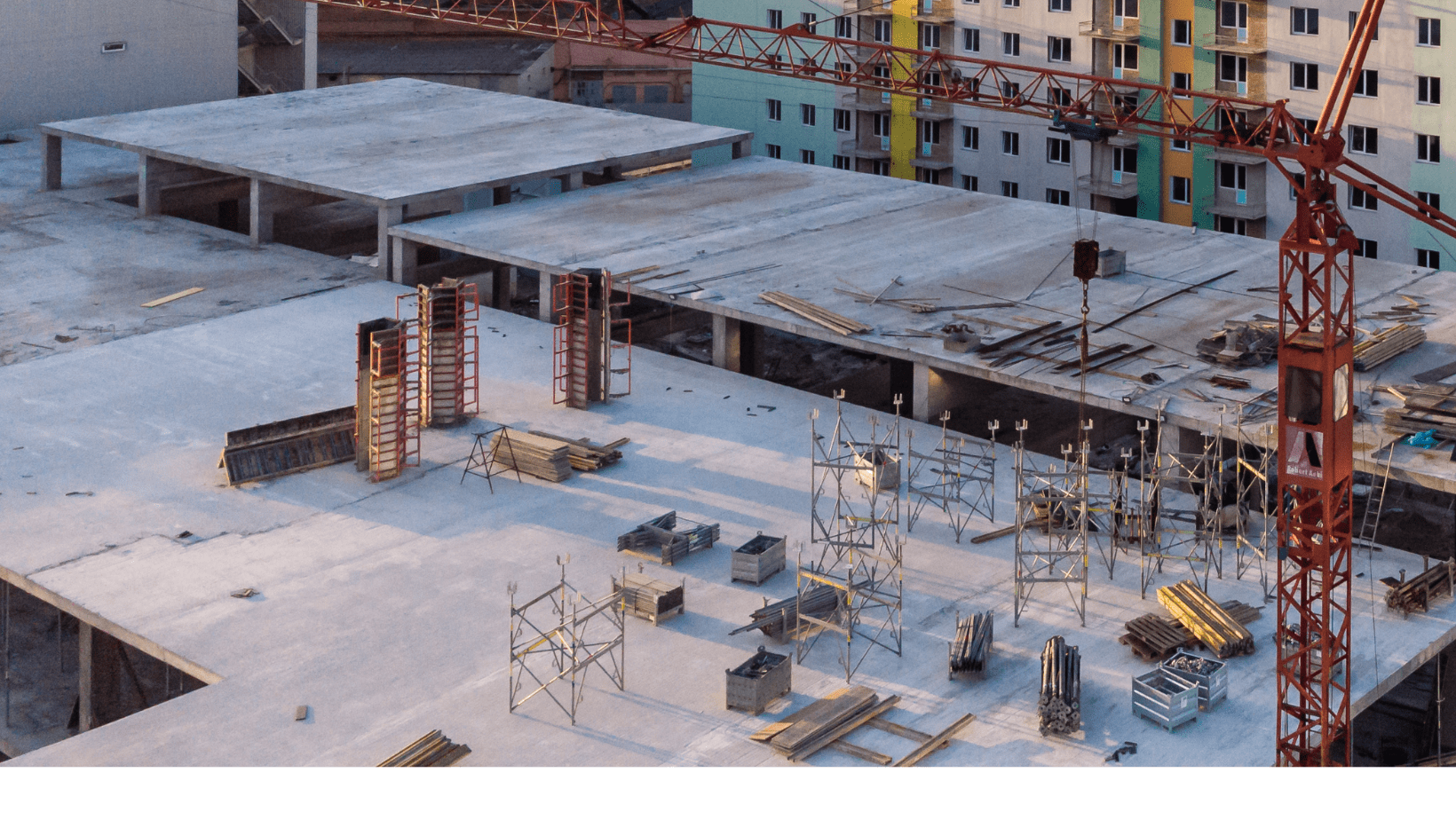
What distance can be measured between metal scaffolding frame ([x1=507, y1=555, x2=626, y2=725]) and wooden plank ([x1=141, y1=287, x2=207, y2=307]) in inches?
965

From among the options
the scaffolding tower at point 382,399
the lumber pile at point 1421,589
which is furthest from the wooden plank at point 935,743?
the scaffolding tower at point 382,399

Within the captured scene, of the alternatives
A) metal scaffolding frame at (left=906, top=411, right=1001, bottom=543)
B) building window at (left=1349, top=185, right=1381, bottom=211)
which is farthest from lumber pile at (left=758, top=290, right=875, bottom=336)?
building window at (left=1349, top=185, right=1381, bottom=211)

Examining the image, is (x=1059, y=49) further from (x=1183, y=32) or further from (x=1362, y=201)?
(x=1362, y=201)

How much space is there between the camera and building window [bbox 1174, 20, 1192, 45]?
240ft

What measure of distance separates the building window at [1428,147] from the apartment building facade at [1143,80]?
6 cm

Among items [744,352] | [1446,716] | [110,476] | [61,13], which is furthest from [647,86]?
[1446,716]

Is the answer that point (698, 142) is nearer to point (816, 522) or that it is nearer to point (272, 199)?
point (272, 199)

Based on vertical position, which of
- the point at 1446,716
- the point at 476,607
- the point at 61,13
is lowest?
the point at 1446,716

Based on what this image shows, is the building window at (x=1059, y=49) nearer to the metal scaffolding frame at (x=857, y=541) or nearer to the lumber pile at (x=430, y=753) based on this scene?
the metal scaffolding frame at (x=857, y=541)

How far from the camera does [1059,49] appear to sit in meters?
77.2

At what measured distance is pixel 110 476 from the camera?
4272 cm

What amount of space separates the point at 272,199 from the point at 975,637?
3882cm

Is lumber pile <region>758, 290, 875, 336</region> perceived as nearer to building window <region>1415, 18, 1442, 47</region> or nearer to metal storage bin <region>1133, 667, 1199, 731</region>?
metal storage bin <region>1133, 667, 1199, 731</region>

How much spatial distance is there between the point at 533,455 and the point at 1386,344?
21099mm
